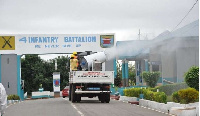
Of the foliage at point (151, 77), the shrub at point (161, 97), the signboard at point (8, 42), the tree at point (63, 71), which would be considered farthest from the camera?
the tree at point (63, 71)

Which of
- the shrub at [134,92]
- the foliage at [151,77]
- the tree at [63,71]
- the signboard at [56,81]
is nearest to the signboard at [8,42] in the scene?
the signboard at [56,81]

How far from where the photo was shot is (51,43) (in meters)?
54.1

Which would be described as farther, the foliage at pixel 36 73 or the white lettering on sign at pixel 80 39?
the foliage at pixel 36 73

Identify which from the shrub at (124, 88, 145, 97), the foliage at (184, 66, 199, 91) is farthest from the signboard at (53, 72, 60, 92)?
the foliage at (184, 66, 199, 91)

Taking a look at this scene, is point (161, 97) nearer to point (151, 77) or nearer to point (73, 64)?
point (73, 64)

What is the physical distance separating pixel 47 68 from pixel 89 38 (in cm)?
3773

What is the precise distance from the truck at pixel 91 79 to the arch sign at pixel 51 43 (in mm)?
22923

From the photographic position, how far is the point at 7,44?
54.4 m

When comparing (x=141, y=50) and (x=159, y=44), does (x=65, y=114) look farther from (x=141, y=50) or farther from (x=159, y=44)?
(x=141, y=50)

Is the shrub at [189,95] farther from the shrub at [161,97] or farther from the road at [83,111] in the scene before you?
the shrub at [161,97]

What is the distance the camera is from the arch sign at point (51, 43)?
5397cm

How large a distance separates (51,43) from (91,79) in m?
25.2

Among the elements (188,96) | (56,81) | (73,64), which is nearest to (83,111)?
(188,96)

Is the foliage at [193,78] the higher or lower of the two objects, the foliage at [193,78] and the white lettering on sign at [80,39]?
the lower
